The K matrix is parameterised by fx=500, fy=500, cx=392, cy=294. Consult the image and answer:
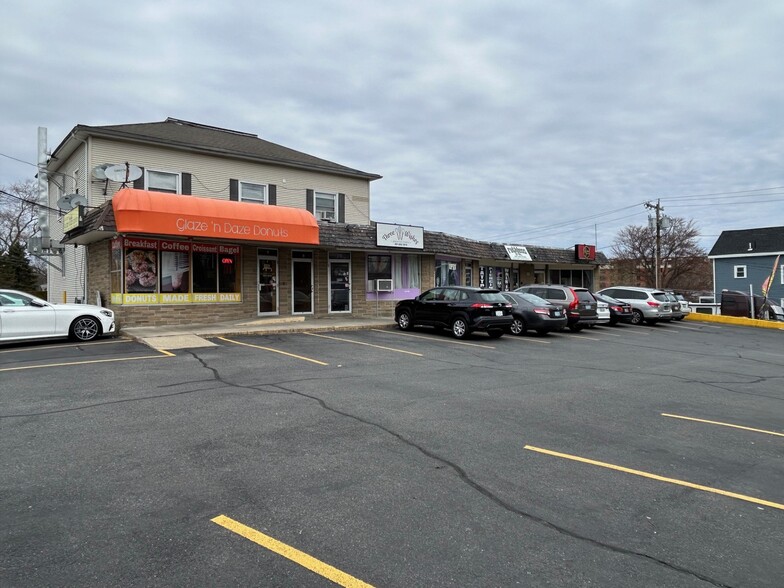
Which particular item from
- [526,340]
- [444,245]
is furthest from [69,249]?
[526,340]

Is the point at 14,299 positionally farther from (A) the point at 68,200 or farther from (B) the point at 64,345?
(A) the point at 68,200

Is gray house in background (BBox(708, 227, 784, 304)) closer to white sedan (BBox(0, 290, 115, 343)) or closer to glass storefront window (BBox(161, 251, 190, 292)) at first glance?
glass storefront window (BBox(161, 251, 190, 292))

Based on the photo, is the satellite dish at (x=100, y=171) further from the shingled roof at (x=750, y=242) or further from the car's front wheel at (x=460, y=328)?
the shingled roof at (x=750, y=242)

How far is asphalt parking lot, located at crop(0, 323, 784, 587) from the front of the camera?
303cm

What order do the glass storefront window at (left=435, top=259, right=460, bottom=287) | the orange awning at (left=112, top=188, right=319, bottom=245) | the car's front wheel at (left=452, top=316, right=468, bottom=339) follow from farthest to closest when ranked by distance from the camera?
1. the glass storefront window at (left=435, top=259, right=460, bottom=287)
2. the car's front wheel at (left=452, top=316, right=468, bottom=339)
3. the orange awning at (left=112, top=188, right=319, bottom=245)

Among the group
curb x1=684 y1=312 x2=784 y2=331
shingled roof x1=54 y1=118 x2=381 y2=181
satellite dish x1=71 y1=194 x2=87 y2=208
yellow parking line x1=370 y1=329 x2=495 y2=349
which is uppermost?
shingled roof x1=54 y1=118 x2=381 y2=181

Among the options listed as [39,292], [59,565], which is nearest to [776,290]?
[59,565]

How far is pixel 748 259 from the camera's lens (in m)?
46.8

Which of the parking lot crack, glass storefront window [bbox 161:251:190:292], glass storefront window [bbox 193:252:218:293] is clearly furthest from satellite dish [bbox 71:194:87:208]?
the parking lot crack

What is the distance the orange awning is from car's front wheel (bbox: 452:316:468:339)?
18.5 feet

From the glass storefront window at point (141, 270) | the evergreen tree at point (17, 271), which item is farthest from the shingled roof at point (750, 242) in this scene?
the evergreen tree at point (17, 271)

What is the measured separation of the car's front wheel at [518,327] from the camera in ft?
56.6

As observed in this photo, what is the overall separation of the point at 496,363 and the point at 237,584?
28.9ft

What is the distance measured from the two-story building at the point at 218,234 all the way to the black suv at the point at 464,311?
171 inches
